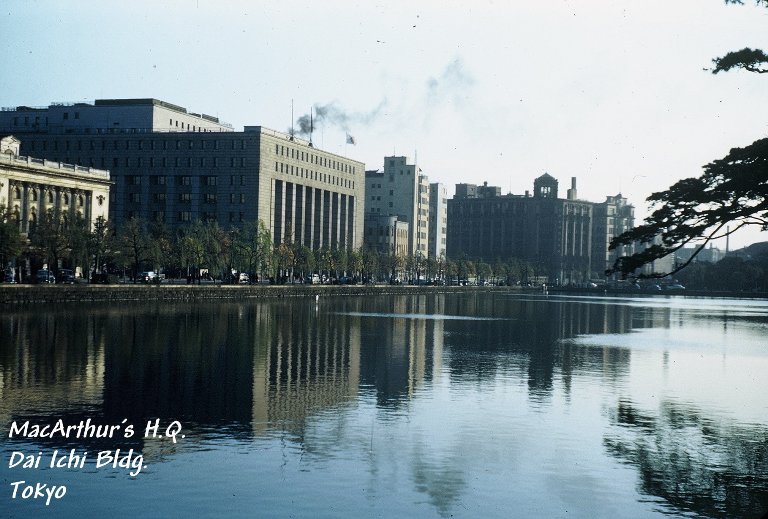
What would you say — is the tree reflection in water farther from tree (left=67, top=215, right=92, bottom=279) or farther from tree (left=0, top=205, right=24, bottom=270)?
tree (left=67, top=215, right=92, bottom=279)

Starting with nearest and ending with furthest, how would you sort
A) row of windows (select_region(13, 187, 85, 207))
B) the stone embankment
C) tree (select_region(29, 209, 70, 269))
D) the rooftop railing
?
the stone embankment < tree (select_region(29, 209, 70, 269)) < the rooftop railing < row of windows (select_region(13, 187, 85, 207))

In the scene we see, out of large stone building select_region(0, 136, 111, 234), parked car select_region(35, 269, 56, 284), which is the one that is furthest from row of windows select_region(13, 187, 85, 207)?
parked car select_region(35, 269, 56, 284)

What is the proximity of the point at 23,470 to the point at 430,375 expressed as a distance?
90.0 feet

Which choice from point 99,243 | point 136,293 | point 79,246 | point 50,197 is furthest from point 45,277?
point 50,197

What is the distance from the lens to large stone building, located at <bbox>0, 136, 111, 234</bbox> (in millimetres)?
140125

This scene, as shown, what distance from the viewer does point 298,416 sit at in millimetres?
36312

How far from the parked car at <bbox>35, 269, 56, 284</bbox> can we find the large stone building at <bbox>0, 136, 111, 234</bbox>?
7.61 meters

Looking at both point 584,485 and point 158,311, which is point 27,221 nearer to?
point 158,311

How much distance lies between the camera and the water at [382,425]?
2539cm

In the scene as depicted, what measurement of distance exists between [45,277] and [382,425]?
320 feet

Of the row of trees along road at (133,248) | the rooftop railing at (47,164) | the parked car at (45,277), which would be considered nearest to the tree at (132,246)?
the row of trees along road at (133,248)

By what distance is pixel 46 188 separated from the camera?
151m

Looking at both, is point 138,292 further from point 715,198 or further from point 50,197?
point 715,198

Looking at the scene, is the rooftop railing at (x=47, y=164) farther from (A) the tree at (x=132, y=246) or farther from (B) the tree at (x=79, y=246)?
(B) the tree at (x=79, y=246)
